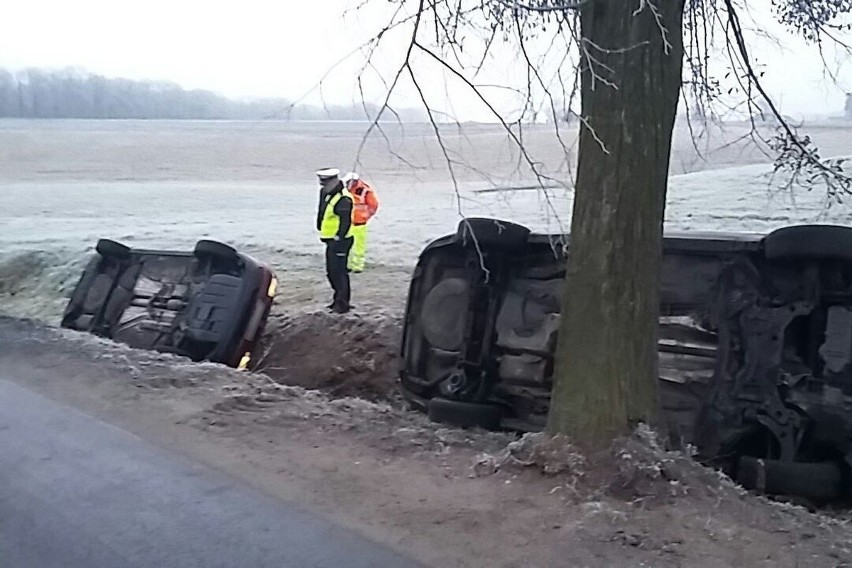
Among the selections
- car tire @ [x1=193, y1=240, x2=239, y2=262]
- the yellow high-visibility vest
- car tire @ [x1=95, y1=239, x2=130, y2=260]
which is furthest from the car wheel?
car tire @ [x1=95, y1=239, x2=130, y2=260]

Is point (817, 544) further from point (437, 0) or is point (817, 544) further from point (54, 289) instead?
point (54, 289)

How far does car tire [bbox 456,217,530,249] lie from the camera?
25.4 ft

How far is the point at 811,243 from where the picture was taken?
6352 millimetres

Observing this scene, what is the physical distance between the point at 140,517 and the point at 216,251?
5877 mm

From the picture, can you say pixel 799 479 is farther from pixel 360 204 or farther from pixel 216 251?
pixel 360 204

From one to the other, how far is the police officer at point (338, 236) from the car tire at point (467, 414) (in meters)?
4.90

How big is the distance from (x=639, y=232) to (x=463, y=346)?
98.4 inches

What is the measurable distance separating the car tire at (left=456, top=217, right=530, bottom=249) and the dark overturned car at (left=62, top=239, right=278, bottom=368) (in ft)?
10.4

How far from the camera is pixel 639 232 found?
5.69 m

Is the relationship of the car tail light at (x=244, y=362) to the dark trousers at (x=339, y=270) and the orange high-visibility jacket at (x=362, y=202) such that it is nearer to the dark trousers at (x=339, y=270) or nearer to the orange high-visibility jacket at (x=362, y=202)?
the dark trousers at (x=339, y=270)

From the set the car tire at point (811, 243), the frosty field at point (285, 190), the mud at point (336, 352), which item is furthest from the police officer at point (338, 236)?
the car tire at point (811, 243)

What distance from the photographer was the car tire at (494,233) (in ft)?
25.4

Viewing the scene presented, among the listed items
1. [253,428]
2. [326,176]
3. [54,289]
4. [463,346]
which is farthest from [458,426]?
[54,289]

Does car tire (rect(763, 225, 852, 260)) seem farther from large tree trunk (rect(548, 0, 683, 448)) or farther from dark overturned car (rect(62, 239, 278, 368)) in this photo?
dark overturned car (rect(62, 239, 278, 368))
